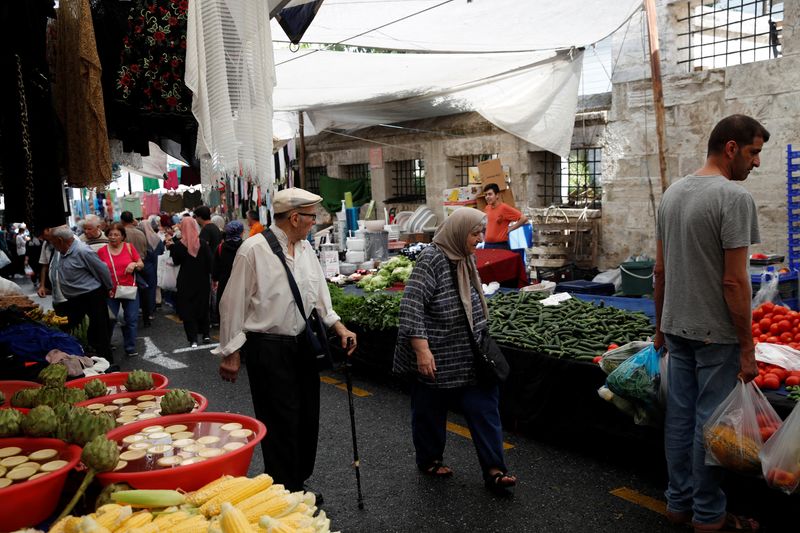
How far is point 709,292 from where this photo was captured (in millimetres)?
3514

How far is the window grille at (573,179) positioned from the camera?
1249 centimetres

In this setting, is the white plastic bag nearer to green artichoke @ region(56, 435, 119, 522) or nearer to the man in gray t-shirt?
the man in gray t-shirt

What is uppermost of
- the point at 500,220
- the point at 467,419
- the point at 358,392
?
the point at 500,220

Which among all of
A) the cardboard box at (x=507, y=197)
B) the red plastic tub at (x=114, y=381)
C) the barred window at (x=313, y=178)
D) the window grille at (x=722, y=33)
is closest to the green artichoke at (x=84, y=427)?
the red plastic tub at (x=114, y=381)

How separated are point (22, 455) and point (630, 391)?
3.37m

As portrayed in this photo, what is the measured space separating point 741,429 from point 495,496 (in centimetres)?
169

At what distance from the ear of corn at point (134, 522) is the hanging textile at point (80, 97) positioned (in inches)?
83.3

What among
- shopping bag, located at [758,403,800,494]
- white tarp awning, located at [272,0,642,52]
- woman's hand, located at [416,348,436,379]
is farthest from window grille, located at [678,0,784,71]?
shopping bag, located at [758,403,800,494]

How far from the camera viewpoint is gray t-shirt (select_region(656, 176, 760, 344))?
3393mm

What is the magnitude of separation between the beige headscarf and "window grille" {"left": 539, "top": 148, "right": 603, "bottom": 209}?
840cm

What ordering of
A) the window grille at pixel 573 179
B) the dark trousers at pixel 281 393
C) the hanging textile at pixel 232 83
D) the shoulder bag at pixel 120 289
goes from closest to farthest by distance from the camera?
1. the hanging textile at pixel 232 83
2. the dark trousers at pixel 281 393
3. the shoulder bag at pixel 120 289
4. the window grille at pixel 573 179

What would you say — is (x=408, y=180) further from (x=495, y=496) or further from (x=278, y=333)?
(x=278, y=333)

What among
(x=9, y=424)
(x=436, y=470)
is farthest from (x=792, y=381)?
(x=9, y=424)

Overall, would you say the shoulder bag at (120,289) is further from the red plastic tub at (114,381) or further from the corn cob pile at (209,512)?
the corn cob pile at (209,512)
